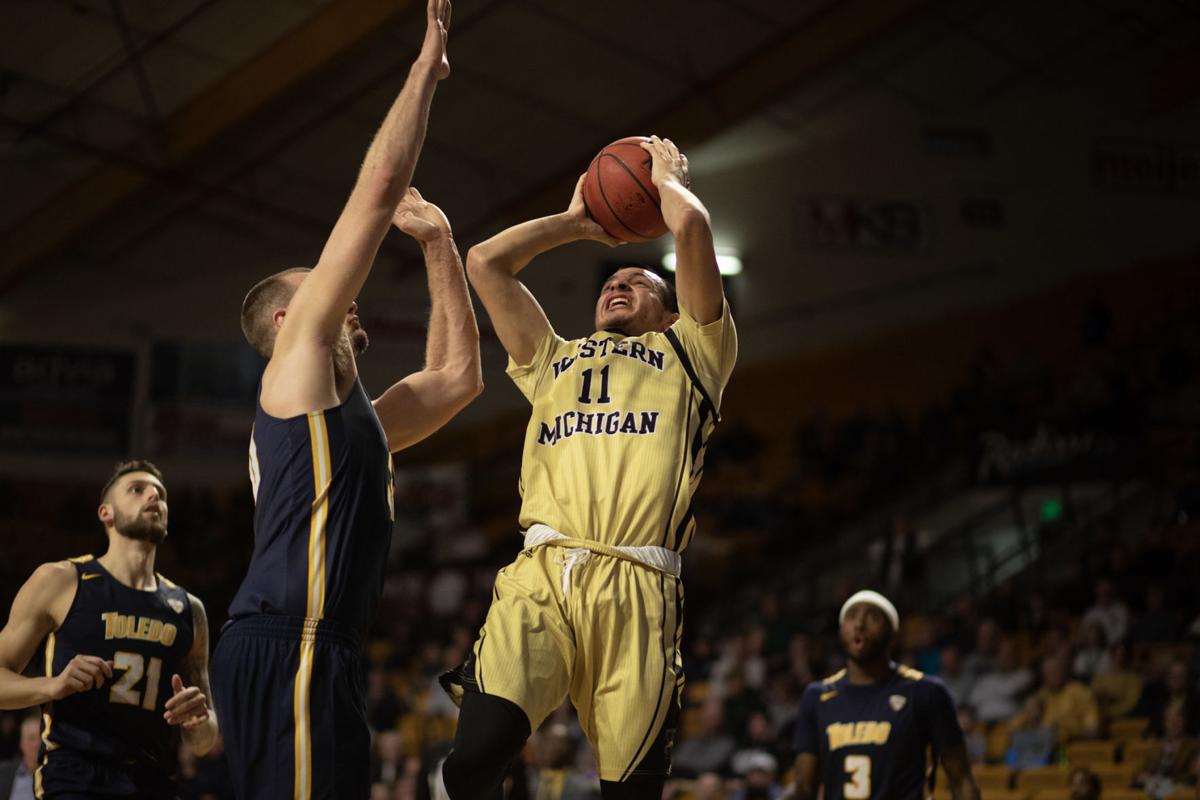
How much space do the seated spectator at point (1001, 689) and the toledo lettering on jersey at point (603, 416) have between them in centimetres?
783

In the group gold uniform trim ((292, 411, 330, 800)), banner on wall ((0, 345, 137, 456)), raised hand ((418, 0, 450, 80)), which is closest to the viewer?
gold uniform trim ((292, 411, 330, 800))

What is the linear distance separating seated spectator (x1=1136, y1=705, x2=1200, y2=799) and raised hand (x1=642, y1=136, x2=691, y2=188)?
6347 mm

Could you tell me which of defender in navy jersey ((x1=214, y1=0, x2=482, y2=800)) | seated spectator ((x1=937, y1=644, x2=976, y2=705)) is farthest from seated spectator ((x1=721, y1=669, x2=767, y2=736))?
defender in navy jersey ((x1=214, y1=0, x2=482, y2=800))

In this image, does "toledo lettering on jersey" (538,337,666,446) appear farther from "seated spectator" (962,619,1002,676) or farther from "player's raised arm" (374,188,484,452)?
"seated spectator" (962,619,1002,676)

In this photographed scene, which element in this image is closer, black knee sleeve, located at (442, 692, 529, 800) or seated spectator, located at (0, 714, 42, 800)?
black knee sleeve, located at (442, 692, 529, 800)

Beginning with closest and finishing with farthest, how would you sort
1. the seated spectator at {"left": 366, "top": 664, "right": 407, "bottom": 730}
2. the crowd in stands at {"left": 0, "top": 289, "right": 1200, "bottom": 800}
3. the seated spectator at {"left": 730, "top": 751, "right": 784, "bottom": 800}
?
the seated spectator at {"left": 730, "top": 751, "right": 784, "bottom": 800} < the crowd in stands at {"left": 0, "top": 289, "right": 1200, "bottom": 800} < the seated spectator at {"left": 366, "top": 664, "right": 407, "bottom": 730}

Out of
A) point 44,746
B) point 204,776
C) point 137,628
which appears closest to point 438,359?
point 137,628

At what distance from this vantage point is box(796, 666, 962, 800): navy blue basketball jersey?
20.7ft

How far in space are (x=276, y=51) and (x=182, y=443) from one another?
7340 millimetres

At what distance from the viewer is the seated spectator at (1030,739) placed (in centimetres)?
1039

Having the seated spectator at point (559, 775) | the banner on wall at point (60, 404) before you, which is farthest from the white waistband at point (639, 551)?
the banner on wall at point (60, 404)

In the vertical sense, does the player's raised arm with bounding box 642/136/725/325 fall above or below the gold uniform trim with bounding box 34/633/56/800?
above

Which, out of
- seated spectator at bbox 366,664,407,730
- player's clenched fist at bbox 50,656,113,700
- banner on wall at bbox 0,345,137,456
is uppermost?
banner on wall at bbox 0,345,137,456

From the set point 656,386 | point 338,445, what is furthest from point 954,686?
point 338,445
